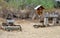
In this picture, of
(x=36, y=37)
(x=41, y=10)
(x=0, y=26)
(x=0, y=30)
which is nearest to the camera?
(x=36, y=37)

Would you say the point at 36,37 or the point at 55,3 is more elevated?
the point at 55,3

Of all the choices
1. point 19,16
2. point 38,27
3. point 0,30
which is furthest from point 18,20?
point 0,30

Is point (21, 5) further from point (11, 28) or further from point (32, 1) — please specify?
point (11, 28)

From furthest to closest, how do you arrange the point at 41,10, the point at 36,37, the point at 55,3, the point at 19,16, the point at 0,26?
the point at 55,3, the point at 19,16, the point at 41,10, the point at 0,26, the point at 36,37

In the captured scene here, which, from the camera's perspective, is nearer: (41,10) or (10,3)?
(41,10)

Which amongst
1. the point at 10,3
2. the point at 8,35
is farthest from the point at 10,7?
the point at 8,35

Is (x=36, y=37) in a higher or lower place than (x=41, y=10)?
lower

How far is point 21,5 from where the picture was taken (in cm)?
1560

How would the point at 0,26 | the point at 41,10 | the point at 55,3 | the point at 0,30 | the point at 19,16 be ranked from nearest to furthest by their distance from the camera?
the point at 0,30, the point at 0,26, the point at 41,10, the point at 19,16, the point at 55,3

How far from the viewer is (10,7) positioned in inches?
596

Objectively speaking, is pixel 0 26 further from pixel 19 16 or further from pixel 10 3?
pixel 10 3

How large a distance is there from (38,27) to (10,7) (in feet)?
14.2

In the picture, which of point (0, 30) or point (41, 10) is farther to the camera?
point (41, 10)

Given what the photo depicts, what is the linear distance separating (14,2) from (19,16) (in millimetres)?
1791
